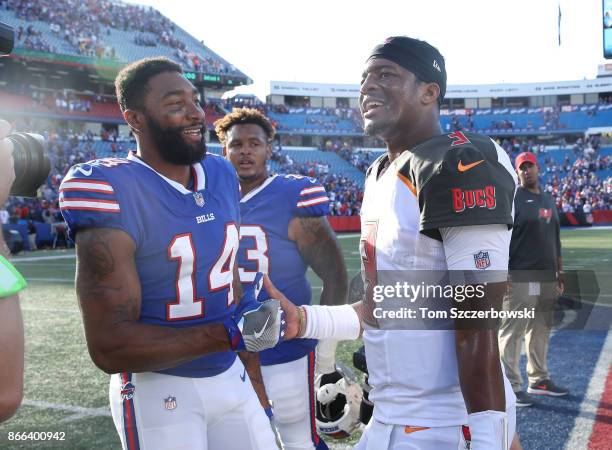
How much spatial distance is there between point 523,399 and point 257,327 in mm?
3555

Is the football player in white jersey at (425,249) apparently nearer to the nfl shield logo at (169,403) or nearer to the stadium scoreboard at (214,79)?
the nfl shield logo at (169,403)

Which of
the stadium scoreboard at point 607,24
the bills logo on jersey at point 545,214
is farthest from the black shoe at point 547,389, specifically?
the stadium scoreboard at point 607,24

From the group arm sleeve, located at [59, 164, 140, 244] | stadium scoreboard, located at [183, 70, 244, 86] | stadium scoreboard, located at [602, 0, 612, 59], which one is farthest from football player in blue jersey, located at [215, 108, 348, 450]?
stadium scoreboard, located at [183, 70, 244, 86]

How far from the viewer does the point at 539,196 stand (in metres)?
5.55

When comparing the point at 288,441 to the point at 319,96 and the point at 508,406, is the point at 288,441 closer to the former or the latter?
the point at 508,406

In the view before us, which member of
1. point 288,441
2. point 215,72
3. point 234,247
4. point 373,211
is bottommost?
point 288,441

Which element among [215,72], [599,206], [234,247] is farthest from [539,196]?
[215,72]

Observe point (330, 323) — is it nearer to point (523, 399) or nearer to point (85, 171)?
point (85, 171)

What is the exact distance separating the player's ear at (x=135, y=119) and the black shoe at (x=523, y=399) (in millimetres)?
3713

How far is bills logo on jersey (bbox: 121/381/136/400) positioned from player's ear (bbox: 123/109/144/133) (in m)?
1.04

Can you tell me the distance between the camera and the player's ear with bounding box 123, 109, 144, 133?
259 centimetres

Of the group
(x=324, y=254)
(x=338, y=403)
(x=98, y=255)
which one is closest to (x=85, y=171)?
(x=98, y=255)

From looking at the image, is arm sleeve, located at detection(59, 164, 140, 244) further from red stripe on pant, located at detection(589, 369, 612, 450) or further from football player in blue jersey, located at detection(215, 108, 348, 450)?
red stripe on pant, located at detection(589, 369, 612, 450)

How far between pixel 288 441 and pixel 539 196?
3.35 meters
